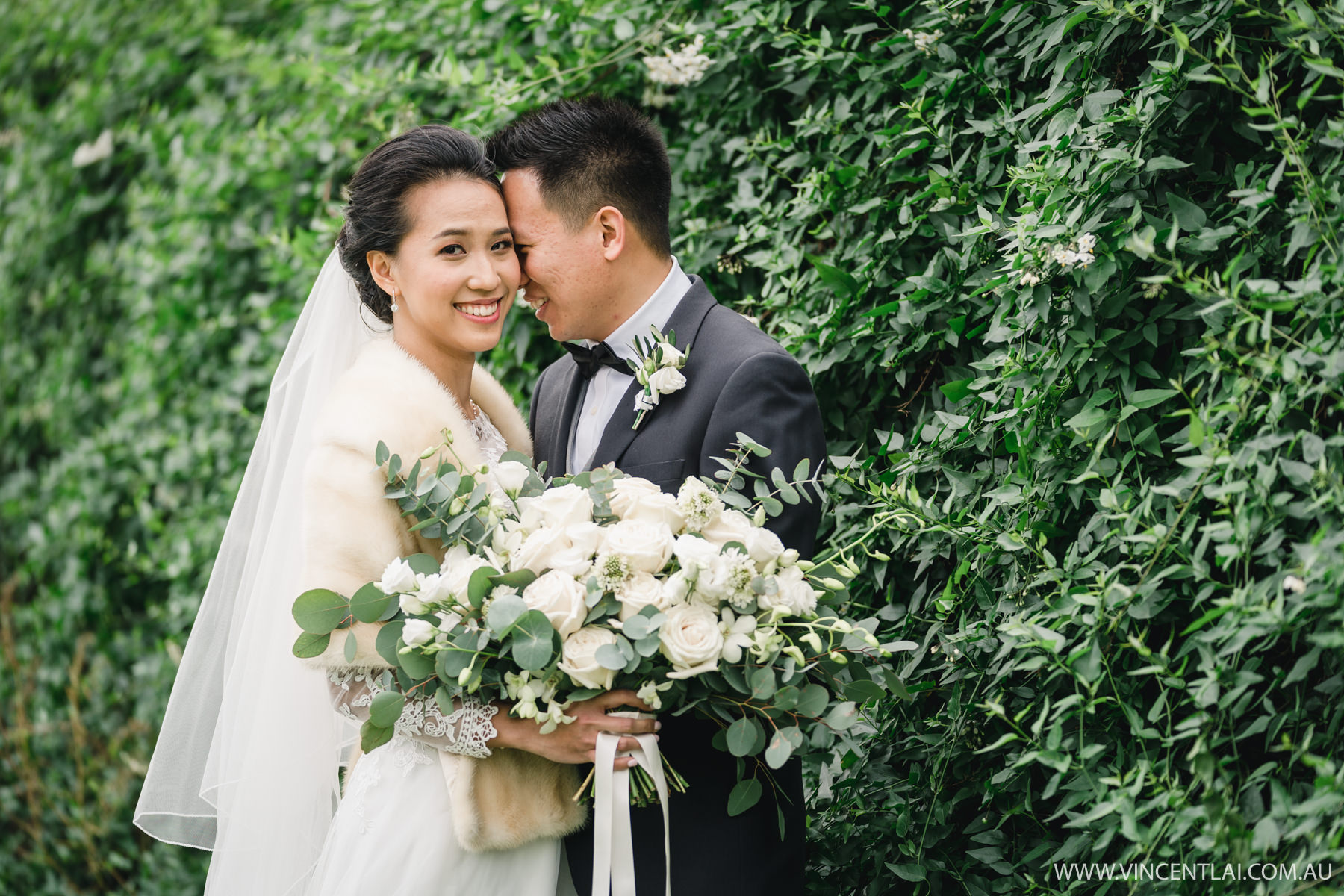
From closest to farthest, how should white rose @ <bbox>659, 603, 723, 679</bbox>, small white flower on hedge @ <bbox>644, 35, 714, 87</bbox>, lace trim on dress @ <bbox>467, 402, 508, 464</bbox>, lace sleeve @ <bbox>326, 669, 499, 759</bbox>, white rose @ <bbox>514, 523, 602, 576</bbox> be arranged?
white rose @ <bbox>659, 603, 723, 679</bbox>, white rose @ <bbox>514, 523, 602, 576</bbox>, lace sleeve @ <bbox>326, 669, 499, 759</bbox>, lace trim on dress @ <bbox>467, 402, 508, 464</bbox>, small white flower on hedge @ <bbox>644, 35, 714, 87</bbox>

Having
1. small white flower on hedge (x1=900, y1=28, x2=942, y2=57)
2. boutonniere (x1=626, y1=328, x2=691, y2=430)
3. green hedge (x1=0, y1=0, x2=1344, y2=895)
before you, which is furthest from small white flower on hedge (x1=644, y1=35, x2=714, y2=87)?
boutonniere (x1=626, y1=328, x2=691, y2=430)

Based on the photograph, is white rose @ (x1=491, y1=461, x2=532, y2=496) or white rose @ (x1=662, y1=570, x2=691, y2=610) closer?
white rose @ (x1=662, y1=570, x2=691, y2=610)

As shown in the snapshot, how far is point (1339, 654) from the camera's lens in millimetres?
2045

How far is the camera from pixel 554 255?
2881mm

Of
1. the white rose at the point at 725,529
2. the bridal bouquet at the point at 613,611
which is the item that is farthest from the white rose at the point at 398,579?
the white rose at the point at 725,529

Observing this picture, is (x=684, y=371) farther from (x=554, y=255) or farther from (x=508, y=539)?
(x=508, y=539)

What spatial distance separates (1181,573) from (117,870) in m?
4.99

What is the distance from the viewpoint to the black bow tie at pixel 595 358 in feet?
9.54

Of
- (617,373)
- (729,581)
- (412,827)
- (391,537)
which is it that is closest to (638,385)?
(617,373)

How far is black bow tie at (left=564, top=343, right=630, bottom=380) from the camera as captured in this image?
291 cm

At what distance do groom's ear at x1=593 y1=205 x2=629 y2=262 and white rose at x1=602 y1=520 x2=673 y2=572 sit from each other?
3.43 ft

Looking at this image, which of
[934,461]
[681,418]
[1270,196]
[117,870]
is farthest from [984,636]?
[117,870]

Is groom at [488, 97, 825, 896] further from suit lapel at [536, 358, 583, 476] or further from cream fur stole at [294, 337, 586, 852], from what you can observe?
cream fur stole at [294, 337, 586, 852]

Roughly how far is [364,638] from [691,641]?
775 millimetres
